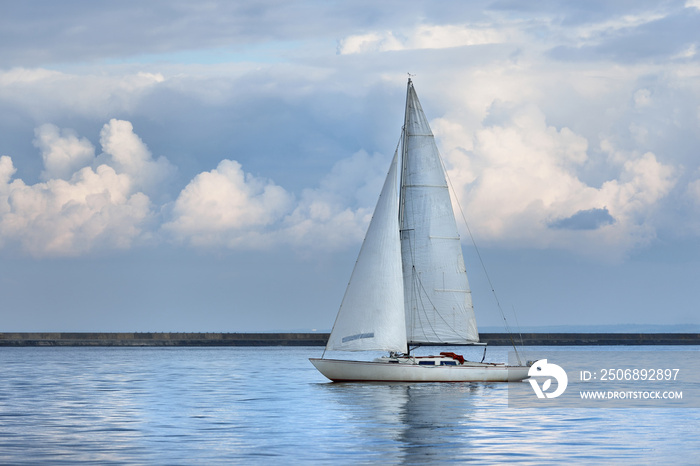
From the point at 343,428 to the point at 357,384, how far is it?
2344 centimetres

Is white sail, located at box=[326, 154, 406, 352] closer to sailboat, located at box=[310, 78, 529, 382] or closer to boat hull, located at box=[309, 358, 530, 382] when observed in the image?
sailboat, located at box=[310, 78, 529, 382]

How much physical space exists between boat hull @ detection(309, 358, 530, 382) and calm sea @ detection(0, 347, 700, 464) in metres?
0.74

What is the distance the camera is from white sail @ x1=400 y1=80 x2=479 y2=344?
2180 inches

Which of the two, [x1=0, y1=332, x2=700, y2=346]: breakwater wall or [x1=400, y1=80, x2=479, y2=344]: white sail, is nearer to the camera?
[x1=400, y1=80, x2=479, y2=344]: white sail

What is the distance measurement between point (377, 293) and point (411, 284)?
7.19ft

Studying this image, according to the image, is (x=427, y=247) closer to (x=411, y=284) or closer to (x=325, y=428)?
(x=411, y=284)

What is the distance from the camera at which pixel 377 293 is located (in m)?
54.7

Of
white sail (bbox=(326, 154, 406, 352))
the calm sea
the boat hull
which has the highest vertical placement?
A: white sail (bbox=(326, 154, 406, 352))

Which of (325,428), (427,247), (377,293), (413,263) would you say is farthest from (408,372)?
(325,428)

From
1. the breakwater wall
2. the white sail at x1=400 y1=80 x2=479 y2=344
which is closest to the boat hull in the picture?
the white sail at x1=400 y1=80 x2=479 y2=344

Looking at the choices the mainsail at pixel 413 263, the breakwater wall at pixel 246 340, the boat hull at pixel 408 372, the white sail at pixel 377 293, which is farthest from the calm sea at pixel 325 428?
the breakwater wall at pixel 246 340

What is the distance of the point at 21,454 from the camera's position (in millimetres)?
27984

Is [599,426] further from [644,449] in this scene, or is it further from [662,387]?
[662,387]

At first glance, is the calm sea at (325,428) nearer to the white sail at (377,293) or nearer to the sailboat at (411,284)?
the sailboat at (411,284)
